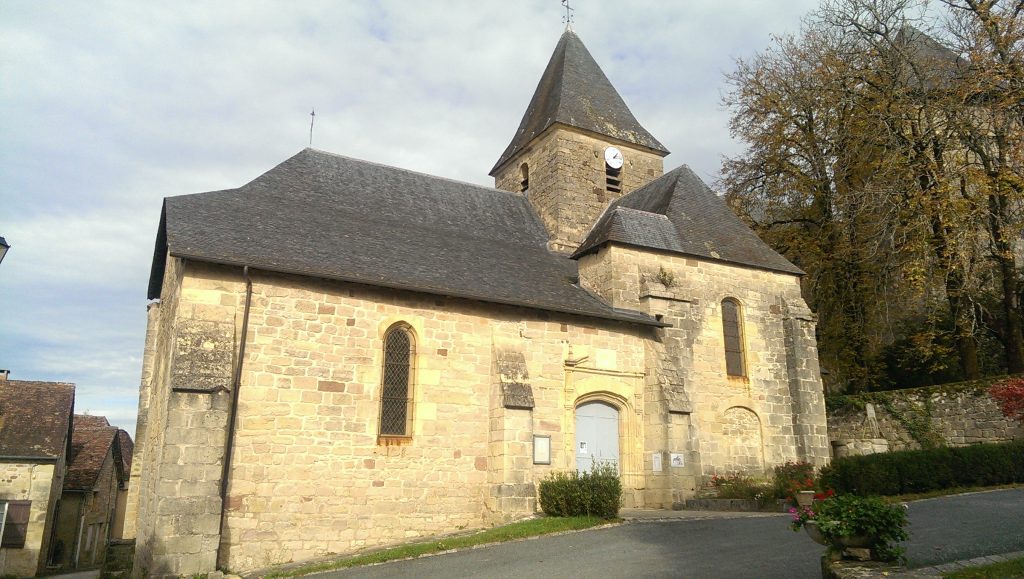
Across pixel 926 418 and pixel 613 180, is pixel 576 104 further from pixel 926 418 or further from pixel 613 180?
pixel 926 418

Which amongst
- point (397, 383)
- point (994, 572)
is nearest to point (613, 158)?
point (397, 383)

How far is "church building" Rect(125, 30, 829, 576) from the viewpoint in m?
11.2

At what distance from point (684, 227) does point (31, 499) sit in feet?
61.7

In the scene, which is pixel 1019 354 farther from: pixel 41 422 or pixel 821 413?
pixel 41 422

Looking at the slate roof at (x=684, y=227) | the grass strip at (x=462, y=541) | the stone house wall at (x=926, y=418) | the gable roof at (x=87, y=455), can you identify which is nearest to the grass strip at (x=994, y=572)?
the grass strip at (x=462, y=541)

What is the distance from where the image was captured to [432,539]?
11.6 meters

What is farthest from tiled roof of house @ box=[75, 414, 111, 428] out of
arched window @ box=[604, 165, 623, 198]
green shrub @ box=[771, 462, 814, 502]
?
green shrub @ box=[771, 462, 814, 502]

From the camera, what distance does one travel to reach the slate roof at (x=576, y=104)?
21.1 m

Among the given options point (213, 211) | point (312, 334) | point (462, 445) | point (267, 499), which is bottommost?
point (267, 499)

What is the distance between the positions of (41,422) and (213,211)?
40.3 feet

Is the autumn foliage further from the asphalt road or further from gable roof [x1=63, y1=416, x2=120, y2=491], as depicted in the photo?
gable roof [x1=63, y1=416, x2=120, y2=491]

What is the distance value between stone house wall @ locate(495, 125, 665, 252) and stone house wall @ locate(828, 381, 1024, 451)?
807 centimetres

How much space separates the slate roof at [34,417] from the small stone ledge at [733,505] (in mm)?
16981

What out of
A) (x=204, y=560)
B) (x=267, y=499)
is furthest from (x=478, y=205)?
(x=204, y=560)
